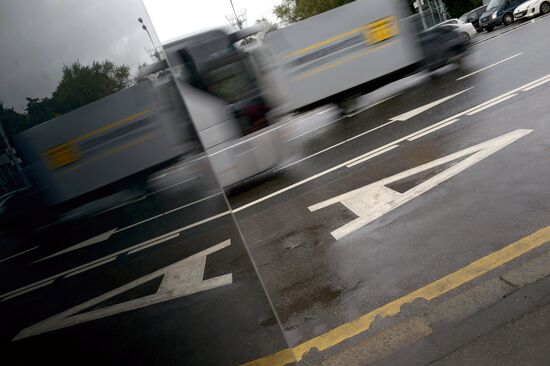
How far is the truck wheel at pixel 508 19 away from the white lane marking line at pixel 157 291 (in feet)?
82.4

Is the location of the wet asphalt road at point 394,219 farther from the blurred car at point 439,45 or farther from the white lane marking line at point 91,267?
the blurred car at point 439,45

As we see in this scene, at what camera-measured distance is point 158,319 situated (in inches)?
46.0

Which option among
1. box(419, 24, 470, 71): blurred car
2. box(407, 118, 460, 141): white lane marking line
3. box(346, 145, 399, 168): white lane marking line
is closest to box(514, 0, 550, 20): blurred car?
box(419, 24, 470, 71): blurred car

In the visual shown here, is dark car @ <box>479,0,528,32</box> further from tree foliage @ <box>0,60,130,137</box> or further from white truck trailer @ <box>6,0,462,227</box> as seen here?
tree foliage @ <box>0,60,130,137</box>

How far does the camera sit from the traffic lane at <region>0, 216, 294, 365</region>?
0.94 metres

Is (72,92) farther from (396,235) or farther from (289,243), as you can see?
(289,243)

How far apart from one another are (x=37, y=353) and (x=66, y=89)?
2.15 feet

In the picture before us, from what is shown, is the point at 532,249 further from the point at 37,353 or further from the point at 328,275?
the point at 37,353

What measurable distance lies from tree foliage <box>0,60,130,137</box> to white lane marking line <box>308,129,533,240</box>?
3502 mm

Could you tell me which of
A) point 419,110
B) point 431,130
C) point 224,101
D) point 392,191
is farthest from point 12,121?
point 419,110

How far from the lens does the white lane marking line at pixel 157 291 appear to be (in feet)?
3.11

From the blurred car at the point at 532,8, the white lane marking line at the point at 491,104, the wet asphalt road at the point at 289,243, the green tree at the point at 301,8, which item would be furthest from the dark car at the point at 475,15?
the white lane marking line at the point at 491,104

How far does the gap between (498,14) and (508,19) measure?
0.67 meters

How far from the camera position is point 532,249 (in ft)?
9.77
